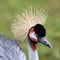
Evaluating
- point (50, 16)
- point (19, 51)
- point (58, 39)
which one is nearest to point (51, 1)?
point (50, 16)

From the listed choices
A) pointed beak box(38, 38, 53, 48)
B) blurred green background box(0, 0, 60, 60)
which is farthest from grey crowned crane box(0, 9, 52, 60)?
blurred green background box(0, 0, 60, 60)

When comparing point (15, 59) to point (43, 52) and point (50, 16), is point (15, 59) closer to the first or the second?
point (43, 52)

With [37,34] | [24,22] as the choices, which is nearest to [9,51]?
[24,22]

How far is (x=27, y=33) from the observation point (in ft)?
19.5

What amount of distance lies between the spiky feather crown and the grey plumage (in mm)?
265

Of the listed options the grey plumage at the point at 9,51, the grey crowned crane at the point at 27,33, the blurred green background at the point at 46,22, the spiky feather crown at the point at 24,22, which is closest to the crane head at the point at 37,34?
the grey crowned crane at the point at 27,33

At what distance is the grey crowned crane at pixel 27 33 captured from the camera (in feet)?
19.2

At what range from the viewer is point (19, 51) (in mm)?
6355

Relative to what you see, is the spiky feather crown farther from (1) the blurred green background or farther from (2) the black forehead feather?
(1) the blurred green background

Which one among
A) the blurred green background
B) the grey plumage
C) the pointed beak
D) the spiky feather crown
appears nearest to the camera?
the pointed beak

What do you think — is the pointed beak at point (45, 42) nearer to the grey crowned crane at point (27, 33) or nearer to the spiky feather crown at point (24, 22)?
the grey crowned crane at point (27, 33)

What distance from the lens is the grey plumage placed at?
622 cm

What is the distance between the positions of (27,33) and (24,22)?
159mm

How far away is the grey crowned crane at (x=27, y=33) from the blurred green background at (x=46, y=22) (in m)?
0.93
